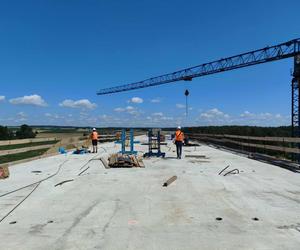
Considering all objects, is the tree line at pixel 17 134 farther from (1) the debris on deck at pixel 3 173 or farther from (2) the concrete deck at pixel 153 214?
(2) the concrete deck at pixel 153 214

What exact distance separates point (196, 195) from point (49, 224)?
341cm

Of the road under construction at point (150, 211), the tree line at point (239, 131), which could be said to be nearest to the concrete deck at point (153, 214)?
the road under construction at point (150, 211)

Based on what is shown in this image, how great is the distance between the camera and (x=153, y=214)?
5.73 m

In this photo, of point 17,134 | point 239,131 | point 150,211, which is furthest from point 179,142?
point 17,134

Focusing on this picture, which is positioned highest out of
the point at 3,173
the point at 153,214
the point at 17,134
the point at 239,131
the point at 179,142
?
the point at 239,131

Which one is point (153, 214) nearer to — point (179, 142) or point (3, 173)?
point (3, 173)

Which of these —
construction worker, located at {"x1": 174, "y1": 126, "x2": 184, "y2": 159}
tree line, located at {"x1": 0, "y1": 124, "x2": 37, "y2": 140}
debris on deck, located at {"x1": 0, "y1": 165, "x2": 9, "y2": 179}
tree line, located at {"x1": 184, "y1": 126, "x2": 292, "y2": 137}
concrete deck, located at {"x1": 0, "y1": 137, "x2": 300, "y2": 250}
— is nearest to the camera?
concrete deck, located at {"x1": 0, "y1": 137, "x2": 300, "y2": 250}

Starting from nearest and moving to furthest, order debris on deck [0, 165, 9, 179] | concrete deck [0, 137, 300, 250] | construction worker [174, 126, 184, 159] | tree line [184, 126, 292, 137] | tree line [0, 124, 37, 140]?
concrete deck [0, 137, 300, 250] → debris on deck [0, 165, 9, 179] → construction worker [174, 126, 184, 159] → tree line [184, 126, 292, 137] → tree line [0, 124, 37, 140]

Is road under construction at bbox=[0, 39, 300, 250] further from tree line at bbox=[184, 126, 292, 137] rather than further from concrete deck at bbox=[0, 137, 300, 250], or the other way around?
tree line at bbox=[184, 126, 292, 137]

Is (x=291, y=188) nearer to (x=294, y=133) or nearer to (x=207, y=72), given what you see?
(x=294, y=133)

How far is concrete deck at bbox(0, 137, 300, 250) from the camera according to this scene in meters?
4.41

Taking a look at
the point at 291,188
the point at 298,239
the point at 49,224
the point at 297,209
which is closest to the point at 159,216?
the point at 49,224

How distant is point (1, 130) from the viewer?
82250 millimetres


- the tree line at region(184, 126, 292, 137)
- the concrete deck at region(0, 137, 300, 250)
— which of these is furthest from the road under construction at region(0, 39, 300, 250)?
the tree line at region(184, 126, 292, 137)
